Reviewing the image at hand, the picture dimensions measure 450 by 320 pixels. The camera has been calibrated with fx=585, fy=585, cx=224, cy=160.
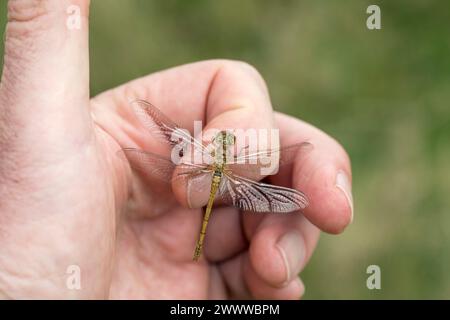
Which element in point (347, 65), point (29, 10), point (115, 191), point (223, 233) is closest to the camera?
point (29, 10)

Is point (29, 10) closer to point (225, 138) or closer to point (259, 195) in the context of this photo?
point (225, 138)

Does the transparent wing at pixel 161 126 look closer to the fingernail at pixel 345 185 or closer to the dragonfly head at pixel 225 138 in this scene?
the dragonfly head at pixel 225 138

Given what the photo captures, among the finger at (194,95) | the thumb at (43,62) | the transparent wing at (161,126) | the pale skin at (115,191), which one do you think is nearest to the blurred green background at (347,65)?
the pale skin at (115,191)

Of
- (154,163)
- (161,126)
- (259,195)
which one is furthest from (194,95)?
(259,195)

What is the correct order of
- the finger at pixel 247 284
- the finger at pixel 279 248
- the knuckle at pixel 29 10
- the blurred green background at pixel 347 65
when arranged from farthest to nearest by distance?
the blurred green background at pixel 347 65 < the finger at pixel 247 284 < the finger at pixel 279 248 < the knuckle at pixel 29 10

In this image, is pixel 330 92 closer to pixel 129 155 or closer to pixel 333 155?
pixel 333 155
